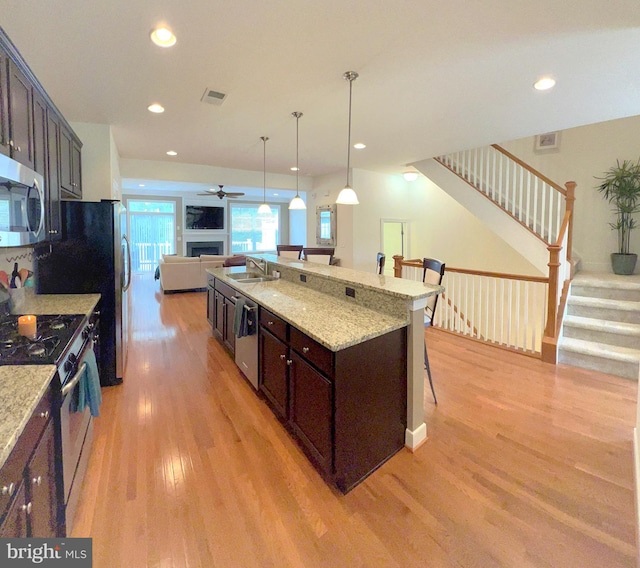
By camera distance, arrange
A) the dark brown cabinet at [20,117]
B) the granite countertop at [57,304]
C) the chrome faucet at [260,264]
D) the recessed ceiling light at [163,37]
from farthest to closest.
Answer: the chrome faucet at [260,264] < the granite countertop at [57,304] < the recessed ceiling light at [163,37] < the dark brown cabinet at [20,117]

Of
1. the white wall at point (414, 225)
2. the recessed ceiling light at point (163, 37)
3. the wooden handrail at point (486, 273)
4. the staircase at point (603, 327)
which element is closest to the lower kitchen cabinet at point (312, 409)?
the recessed ceiling light at point (163, 37)

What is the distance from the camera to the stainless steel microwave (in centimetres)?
154

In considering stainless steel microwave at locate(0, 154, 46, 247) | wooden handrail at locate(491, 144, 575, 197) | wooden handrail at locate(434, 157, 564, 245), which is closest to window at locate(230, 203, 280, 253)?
wooden handrail at locate(434, 157, 564, 245)

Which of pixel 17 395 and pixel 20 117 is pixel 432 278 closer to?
pixel 17 395

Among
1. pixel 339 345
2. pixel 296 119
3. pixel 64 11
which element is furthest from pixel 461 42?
pixel 64 11

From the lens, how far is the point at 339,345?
168cm

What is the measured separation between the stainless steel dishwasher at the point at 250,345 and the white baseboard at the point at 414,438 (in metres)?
1.28

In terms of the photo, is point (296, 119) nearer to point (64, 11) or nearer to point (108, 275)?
point (64, 11)

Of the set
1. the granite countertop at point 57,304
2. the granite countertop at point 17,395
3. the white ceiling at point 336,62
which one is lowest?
the granite countertop at point 17,395

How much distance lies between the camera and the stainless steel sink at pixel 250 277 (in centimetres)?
376

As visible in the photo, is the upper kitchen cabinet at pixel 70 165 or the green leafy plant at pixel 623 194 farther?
the green leafy plant at pixel 623 194

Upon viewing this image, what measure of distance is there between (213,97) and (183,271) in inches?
189

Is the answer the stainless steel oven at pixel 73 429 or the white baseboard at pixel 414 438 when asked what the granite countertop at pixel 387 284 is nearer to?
the white baseboard at pixel 414 438

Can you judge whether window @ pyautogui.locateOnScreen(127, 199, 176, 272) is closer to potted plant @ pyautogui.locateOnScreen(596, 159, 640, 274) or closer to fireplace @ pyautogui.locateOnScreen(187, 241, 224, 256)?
fireplace @ pyautogui.locateOnScreen(187, 241, 224, 256)
